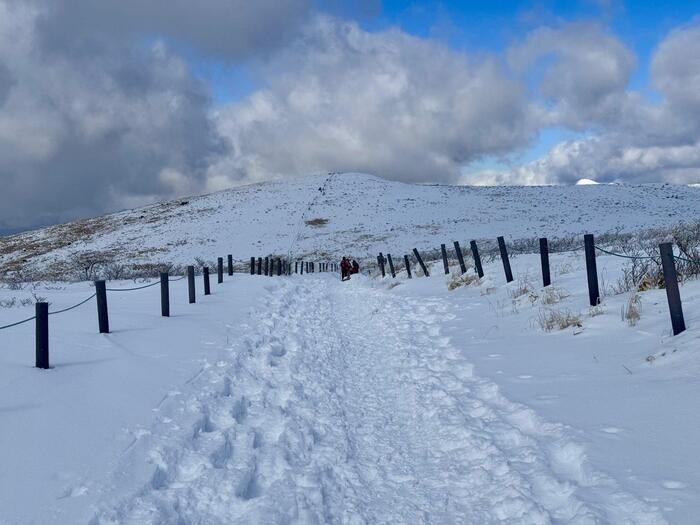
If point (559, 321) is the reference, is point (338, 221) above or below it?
above

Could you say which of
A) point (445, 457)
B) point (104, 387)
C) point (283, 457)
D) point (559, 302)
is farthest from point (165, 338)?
point (559, 302)

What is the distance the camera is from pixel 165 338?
8.78 m

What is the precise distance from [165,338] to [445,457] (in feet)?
19.2

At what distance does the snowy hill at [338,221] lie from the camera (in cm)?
5194

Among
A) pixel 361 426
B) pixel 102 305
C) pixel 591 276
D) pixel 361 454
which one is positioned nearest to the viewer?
pixel 361 454

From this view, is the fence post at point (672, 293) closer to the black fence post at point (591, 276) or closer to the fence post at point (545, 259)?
the black fence post at point (591, 276)

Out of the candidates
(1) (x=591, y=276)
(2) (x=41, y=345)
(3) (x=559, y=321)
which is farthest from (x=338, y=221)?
(2) (x=41, y=345)

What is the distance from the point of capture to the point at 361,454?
4.58 m

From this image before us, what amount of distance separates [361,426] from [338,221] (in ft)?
198

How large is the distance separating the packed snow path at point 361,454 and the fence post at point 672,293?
2335 millimetres

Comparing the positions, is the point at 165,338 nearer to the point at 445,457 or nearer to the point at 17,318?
the point at 17,318

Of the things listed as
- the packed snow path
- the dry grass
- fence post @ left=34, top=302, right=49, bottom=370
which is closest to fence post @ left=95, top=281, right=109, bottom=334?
fence post @ left=34, top=302, right=49, bottom=370

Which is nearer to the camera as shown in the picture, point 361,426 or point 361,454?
point 361,454

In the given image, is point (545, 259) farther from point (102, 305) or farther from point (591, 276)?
point (102, 305)
